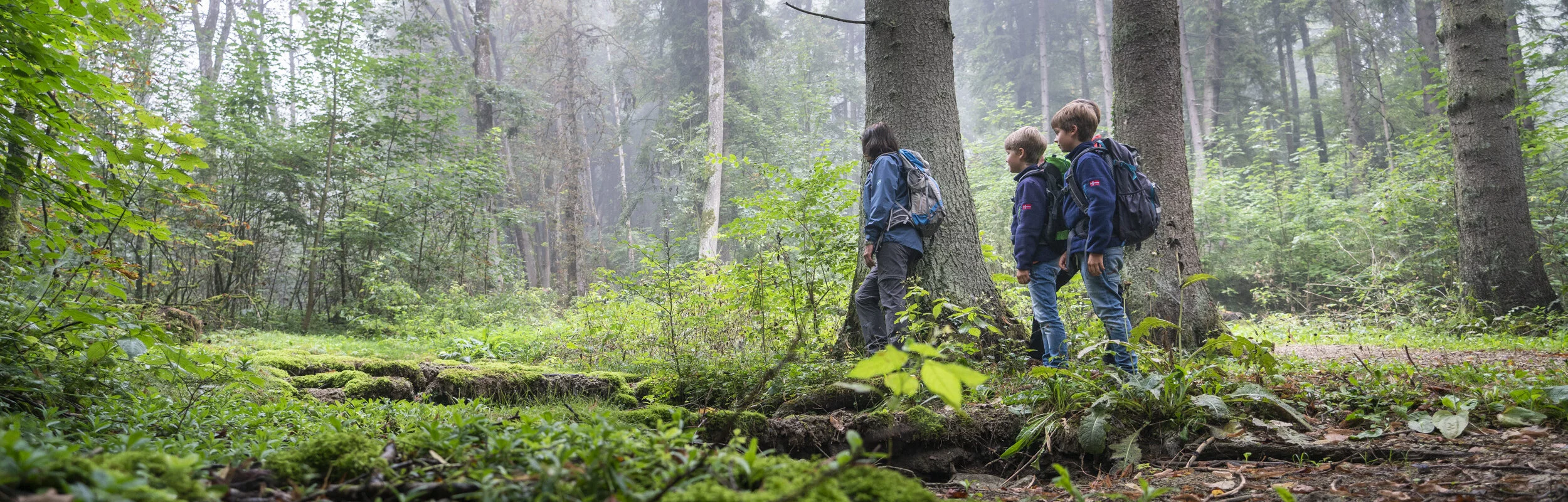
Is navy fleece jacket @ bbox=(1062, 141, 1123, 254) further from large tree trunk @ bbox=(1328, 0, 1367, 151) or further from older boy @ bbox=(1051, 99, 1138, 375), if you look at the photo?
large tree trunk @ bbox=(1328, 0, 1367, 151)

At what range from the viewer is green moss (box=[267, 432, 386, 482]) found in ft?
5.08

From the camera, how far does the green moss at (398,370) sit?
465cm

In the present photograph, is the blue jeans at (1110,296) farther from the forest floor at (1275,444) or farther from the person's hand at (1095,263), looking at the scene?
the forest floor at (1275,444)

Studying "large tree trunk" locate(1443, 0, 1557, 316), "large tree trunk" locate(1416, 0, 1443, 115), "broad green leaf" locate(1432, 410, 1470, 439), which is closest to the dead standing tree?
"broad green leaf" locate(1432, 410, 1470, 439)

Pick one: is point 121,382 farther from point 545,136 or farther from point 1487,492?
point 545,136

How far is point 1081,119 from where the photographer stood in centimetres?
430

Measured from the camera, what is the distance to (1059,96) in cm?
3359

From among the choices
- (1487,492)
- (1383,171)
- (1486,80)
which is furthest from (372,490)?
(1383,171)

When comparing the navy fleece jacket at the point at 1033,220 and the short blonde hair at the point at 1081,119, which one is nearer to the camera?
the short blonde hair at the point at 1081,119

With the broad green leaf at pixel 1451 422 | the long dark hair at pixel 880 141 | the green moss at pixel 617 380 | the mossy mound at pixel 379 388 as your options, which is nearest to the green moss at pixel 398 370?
the mossy mound at pixel 379 388

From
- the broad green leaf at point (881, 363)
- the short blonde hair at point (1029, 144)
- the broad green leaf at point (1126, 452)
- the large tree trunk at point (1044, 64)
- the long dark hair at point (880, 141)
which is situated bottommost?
the broad green leaf at point (1126, 452)

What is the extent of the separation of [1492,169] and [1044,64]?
2490 centimetres

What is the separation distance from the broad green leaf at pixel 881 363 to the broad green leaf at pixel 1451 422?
2.76 meters

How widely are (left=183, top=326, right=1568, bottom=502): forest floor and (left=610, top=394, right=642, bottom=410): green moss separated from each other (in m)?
0.03
